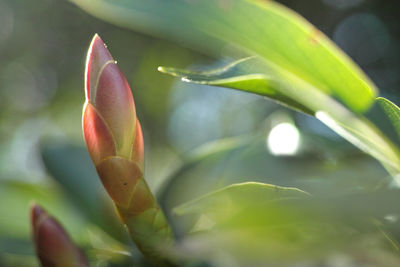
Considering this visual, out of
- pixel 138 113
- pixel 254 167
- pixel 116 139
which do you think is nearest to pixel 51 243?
pixel 116 139

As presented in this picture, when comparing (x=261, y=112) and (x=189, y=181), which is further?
(x=261, y=112)

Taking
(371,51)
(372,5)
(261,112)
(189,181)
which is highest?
(372,5)

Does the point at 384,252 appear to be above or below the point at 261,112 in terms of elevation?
below

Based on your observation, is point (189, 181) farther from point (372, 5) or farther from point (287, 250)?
point (372, 5)

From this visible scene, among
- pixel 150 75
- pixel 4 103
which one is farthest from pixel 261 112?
pixel 4 103

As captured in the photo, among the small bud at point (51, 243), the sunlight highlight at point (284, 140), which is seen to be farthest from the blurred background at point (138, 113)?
the small bud at point (51, 243)

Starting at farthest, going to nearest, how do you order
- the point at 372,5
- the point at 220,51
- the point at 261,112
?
the point at 372,5
the point at 261,112
the point at 220,51

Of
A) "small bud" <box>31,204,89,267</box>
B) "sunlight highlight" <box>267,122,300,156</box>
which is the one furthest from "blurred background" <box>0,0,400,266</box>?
"small bud" <box>31,204,89,267</box>
